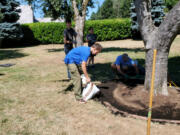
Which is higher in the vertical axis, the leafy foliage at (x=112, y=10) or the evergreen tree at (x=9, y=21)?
the leafy foliage at (x=112, y=10)

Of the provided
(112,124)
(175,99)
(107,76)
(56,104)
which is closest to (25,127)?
(56,104)

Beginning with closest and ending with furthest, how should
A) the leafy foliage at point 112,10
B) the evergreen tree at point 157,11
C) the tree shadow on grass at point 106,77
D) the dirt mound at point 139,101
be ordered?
1. the dirt mound at point 139,101
2. the tree shadow on grass at point 106,77
3. the evergreen tree at point 157,11
4. the leafy foliage at point 112,10

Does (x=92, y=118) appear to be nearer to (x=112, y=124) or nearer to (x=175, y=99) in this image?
(x=112, y=124)

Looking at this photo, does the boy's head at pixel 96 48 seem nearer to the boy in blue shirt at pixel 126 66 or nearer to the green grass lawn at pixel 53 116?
the green grass lawn at pixel 53 116

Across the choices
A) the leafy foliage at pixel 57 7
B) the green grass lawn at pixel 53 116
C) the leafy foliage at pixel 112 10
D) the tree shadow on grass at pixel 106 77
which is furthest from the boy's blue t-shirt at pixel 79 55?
the leafy foliage at pixel 112 10

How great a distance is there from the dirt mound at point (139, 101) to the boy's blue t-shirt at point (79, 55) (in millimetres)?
1242

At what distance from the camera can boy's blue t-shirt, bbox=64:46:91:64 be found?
4.71 metres

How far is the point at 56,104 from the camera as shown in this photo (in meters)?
5.06

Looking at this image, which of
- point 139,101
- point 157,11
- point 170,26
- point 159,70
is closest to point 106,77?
point 139,101

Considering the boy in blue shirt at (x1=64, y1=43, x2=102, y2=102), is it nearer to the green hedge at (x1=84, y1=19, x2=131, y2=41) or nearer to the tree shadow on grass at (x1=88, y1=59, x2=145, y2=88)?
the tree shadow on grass at (x1=88, y1=59, x2=145, y2=88)

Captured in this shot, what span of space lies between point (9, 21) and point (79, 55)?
1962cm

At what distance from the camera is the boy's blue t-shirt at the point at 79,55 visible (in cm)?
471

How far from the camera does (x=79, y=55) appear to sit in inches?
195

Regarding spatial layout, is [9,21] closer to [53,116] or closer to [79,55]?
[79,55]
